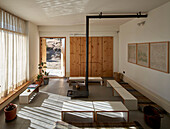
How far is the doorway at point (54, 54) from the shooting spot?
339 inches

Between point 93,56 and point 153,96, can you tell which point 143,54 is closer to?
point 153,96

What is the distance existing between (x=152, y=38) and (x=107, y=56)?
4.08 meters

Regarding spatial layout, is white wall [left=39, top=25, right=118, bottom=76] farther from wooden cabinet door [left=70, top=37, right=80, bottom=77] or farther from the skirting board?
the skirting board

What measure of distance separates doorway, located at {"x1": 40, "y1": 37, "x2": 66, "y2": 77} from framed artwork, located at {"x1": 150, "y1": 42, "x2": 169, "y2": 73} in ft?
17.2

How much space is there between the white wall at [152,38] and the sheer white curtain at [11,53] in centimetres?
454

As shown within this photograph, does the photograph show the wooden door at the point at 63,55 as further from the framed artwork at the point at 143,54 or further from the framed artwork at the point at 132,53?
the framed artwork at the point at 143,54

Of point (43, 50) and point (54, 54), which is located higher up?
point (43, 50)

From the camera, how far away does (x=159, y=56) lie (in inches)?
167

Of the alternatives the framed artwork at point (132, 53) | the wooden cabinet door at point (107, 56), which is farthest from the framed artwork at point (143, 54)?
the wooden cabinet door at point (107, 56)

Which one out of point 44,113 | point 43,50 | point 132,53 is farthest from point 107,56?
point 44,113

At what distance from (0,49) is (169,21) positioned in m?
4.66

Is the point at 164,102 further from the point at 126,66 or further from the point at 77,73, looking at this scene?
the point at 77,73

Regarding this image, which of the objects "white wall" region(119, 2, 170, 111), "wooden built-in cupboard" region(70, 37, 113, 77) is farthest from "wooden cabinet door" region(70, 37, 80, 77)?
"white wall" region(119, 2, 170, 111)

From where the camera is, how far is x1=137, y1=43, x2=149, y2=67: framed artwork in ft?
16.3
